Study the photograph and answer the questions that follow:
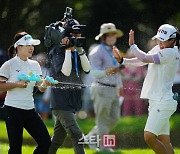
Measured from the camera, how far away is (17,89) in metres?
9.11

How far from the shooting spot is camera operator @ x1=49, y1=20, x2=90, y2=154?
941 cm

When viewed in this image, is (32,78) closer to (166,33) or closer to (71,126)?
(71,126)

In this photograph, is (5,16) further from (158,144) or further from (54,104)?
(158,144)

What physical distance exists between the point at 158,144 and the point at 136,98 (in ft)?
7.52

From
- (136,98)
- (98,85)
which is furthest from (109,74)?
(136,98)

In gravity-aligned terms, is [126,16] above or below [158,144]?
above

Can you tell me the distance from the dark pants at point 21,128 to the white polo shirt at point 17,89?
0.19ft

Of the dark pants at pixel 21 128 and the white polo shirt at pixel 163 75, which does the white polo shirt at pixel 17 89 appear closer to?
the dark pants at pixel 21 128

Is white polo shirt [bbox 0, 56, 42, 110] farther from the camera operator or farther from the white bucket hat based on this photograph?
the white bucket hat

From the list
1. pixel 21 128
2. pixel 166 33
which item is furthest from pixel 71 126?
pixel 166 33

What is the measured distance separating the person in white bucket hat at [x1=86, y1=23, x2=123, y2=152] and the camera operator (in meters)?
0.83

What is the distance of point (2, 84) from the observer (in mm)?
9062

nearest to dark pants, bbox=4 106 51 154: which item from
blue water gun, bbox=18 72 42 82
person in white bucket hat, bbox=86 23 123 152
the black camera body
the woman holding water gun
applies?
the woman holding water gun

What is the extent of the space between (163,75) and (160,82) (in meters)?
0.07
